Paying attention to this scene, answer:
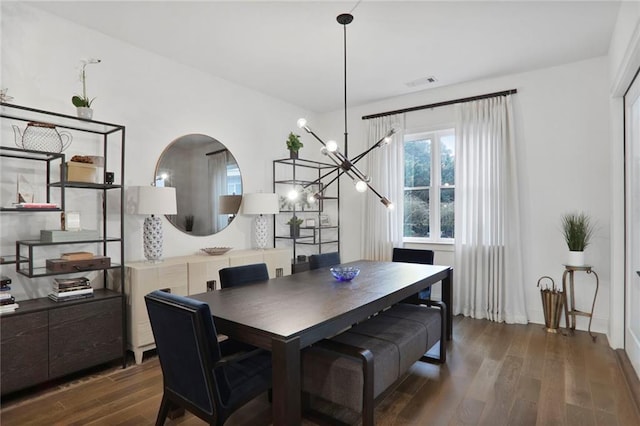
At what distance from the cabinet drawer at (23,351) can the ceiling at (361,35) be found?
242 cm

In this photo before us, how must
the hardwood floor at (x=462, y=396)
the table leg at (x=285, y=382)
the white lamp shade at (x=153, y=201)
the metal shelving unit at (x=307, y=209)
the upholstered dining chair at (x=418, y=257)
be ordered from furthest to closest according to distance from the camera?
the metal shelving unit at (x=307, y=209) < the upholstered dining chair at (x=418, y=257) < the white lamp shade at (x=153, y=201) < the hardwood floor at (x=462, y=396) < the table leg at (x=285, y=382)

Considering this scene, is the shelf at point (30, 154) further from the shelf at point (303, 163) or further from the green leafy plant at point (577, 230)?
the green leafy plant at point (577, 230)

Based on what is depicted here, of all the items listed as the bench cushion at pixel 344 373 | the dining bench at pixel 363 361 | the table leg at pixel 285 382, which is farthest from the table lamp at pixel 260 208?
the table leg at pixel 285 382

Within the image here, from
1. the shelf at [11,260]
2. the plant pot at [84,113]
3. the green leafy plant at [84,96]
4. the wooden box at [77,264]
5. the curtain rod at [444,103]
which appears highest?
the curtain rod at [444,103]

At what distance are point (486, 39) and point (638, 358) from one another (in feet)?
9.60

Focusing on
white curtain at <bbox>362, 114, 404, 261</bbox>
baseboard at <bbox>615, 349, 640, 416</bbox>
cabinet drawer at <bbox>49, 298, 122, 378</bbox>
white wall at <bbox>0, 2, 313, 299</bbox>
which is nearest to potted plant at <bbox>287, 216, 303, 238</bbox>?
white wall at <bbox>0, 2, 313, 299</bbox>

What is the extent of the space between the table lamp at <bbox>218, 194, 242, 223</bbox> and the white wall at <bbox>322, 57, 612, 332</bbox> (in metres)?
3.32

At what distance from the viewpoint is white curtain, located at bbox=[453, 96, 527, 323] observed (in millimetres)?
4195

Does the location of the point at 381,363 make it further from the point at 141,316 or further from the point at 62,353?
the point at 62,353

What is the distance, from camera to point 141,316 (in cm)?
310

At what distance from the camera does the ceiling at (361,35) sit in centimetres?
289

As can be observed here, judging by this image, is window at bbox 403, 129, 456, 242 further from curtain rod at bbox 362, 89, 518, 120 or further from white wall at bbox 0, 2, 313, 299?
white wall at bbox 0, 2, 313, 299

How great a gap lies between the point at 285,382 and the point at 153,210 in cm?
223

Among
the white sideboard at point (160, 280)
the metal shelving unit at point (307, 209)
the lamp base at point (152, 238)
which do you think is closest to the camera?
the white sideboard at point (160, 280)
